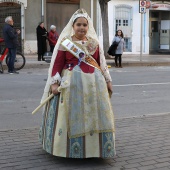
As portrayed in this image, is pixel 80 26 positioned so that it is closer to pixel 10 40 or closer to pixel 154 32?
pixel 10 40

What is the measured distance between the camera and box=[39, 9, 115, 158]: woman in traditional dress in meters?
4.71

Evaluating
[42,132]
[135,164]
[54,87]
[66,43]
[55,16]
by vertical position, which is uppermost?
[55,16]

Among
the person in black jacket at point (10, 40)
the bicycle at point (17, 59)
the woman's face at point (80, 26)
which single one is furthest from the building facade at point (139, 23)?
the woman's face at point (80, 26)

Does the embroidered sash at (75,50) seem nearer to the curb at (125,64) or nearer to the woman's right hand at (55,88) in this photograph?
the woman's right hand at (55,88)

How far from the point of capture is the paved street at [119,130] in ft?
16.0

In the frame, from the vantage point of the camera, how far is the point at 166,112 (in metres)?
8.04

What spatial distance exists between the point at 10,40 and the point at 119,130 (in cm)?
898

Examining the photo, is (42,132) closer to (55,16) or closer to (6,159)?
(6,159)

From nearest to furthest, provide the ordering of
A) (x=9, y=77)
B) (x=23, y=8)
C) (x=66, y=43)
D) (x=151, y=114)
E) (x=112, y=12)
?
(x=66, y=43), (x=151, y=114), (x=9, y=77), (x=23, y=8), (x=112, y=12)

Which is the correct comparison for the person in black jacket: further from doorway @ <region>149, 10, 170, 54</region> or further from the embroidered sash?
doorway @ <region>149, 10, 170, 54</region>

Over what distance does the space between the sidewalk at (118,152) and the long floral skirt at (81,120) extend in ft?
0.55

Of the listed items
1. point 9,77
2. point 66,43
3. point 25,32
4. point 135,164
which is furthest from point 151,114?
point 25,32

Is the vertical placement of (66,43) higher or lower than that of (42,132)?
higher

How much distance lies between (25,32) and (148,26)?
26.7ft
